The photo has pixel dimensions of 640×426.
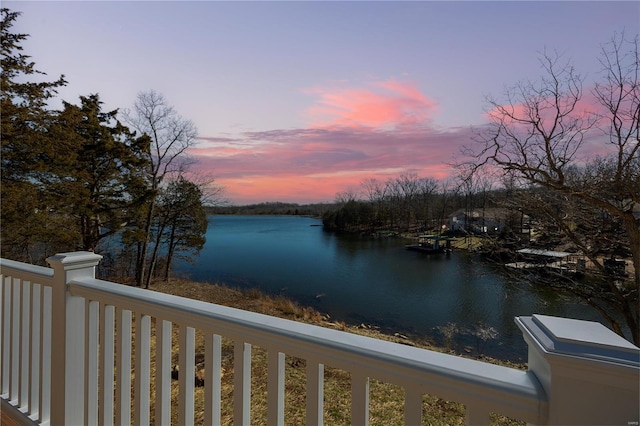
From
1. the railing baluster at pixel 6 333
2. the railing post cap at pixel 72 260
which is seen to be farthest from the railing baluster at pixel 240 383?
the railing baluster at pixel 6 333

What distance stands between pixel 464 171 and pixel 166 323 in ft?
20.4

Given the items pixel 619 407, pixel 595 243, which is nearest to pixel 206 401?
pixel 619 407

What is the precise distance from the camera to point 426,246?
1591 centimetres

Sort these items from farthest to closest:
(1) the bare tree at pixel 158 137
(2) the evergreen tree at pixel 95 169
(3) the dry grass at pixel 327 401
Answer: (1) the bare tree at pixel 158 137
(2) the evergreen tree at pixel 95 169
(3) the dry grass at pixel 327 401

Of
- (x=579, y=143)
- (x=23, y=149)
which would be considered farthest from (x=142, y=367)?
(x=23, y=149)

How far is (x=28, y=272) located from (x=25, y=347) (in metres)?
0.45

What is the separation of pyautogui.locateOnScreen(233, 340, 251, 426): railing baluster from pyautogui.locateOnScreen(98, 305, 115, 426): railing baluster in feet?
2.43

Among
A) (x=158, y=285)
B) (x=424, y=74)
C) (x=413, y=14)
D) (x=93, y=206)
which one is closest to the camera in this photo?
(x=413, y=14)

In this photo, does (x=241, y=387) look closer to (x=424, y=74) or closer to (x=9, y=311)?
(x=9, y=311)

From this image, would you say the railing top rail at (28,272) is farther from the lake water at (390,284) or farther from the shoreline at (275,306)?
the lake water at (390,284)

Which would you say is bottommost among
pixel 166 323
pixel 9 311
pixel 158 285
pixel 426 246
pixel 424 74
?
pixel 158 285

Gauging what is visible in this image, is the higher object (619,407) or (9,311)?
(619,407)

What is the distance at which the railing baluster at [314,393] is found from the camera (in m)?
0.84

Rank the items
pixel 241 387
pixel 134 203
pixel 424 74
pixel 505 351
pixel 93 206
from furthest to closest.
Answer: pixel 134 203
pixel 93 206
pixel 505 351
pixel 424 74
pixel 241 387
